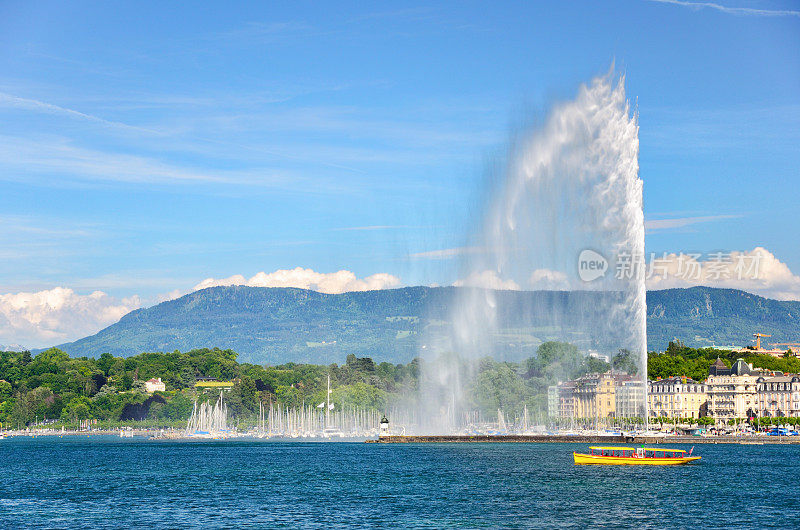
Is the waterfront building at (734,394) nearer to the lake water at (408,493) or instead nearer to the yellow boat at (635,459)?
the lake water at (408,493)

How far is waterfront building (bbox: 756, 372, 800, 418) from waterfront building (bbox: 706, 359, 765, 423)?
1333 mm

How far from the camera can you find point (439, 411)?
150m

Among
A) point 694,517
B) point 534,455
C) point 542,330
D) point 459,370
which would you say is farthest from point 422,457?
point 542,330

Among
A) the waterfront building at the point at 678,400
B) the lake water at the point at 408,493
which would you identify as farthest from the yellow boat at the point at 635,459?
the waterfront building at the point at 678,400

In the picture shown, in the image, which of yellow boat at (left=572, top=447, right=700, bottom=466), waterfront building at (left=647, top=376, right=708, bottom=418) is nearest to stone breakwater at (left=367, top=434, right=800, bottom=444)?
yellow boat at (left=572, top=447, right=700, bottom=466)

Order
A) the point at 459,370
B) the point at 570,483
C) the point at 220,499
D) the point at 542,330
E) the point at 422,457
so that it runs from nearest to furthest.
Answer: the point at 220,499 → the point at 570,483 → the point at 422,457 → the point at 459,370 → the point at 542,330

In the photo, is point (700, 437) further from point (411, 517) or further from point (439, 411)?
point (411, 517)

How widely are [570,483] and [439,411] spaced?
76.4 m

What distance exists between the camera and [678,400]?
198000 millimetres

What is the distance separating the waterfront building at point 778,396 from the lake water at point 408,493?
3404 inches

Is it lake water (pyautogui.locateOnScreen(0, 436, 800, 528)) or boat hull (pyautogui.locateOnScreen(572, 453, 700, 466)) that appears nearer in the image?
lake water (pyautogui.locateOnScreen(0, 436, 800, 528))

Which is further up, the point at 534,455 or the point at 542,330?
the point at 542,330

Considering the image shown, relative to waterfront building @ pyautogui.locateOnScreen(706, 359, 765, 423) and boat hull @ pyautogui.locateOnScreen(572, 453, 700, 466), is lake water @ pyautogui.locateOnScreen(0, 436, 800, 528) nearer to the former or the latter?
boat hull @ pyautogui.locateOnScreen(572, 453, 700, 466)

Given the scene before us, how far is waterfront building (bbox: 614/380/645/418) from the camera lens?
600ft
